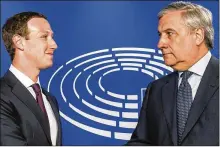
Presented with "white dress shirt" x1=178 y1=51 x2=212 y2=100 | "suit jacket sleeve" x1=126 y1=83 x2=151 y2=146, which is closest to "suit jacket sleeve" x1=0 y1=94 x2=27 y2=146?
"suit jacket sleeve" x1=126 y1=83 x2=151 y2=146

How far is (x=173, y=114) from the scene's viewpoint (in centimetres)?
203

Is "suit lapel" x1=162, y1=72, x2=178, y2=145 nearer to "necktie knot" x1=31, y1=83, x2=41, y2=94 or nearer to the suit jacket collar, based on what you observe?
the suit jacket collar

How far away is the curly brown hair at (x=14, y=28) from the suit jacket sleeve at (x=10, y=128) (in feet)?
1.42

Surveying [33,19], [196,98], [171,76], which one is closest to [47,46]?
[33,19]

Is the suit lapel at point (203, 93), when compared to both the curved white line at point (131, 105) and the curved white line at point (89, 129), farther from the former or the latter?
the curved white line at point (89, 129)

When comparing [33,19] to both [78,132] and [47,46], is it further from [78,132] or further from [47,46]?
[78,132]

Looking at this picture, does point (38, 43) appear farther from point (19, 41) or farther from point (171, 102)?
point (171, 102)

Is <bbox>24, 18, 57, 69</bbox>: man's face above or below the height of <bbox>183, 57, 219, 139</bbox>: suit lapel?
above

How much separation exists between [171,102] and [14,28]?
43.1 inches

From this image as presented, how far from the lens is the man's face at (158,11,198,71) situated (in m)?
2.10

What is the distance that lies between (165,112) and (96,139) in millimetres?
646

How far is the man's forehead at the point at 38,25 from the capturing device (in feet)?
7.20

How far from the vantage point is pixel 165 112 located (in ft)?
6.75

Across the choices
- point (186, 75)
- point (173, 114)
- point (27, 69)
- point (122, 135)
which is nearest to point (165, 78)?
point (186, 75)
